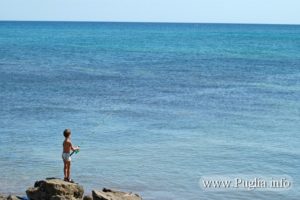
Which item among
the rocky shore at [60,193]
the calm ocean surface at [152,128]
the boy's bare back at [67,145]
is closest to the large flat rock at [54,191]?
the rocky shore at [60,193]

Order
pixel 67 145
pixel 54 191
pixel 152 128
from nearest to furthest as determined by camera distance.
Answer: pixel 54 191
pixel 67 145
pixel 152 128

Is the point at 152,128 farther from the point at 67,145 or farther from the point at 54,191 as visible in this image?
the point at 54,191

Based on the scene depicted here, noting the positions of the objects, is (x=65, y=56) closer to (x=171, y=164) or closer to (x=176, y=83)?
(x=176, y=83)

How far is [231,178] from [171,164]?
2432 millimetres

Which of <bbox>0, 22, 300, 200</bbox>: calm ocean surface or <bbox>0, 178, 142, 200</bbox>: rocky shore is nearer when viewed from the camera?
<bbox>0, 178, 142, 200</bbox>: rocky shore

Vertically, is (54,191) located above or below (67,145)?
below

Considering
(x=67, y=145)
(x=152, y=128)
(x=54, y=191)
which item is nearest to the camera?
(x=54, y=191)

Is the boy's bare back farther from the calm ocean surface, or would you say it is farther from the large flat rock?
the calm ocean surface

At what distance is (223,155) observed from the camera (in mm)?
23156

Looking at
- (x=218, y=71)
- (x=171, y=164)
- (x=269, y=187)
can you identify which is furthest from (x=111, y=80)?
(x=269, y=187)

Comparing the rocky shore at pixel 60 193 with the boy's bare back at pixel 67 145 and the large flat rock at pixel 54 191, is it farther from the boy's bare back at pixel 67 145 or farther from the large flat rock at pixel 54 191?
the boy's bare back at pixel 67 145

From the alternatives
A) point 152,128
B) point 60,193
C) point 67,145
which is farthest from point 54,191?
point 152,128

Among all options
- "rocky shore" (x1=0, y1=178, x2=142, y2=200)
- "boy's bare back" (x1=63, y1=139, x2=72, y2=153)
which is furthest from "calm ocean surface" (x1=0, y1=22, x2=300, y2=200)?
"rocky shore" (x1=0, y1=178, x2=142, y2=200)

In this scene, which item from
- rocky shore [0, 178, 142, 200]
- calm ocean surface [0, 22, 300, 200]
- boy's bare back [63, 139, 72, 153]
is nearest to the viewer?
rocky shore [0, 178, 142, 200]
